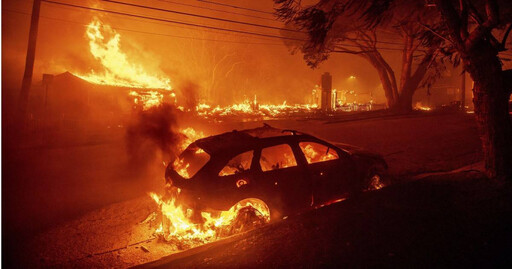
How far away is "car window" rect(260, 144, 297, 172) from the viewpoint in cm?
501

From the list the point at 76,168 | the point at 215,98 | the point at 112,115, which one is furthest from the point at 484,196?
the point at 215,98

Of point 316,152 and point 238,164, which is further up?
point 316,152

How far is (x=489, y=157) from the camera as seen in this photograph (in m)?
6.30

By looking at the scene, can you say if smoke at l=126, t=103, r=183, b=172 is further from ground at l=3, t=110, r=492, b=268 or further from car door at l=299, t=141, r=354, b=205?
car door at l=299, t=141, r=354, b=205

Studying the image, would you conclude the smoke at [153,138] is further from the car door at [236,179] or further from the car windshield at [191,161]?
the car door at [236,179]

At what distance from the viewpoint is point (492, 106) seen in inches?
237

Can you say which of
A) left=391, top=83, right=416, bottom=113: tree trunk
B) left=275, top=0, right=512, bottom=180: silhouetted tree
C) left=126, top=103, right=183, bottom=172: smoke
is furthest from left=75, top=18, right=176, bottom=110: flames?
left=275, top=0, right=512, bottom=180: silhouetted tree

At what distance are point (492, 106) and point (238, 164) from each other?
16.7ft

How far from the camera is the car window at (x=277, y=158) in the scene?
5008 mm

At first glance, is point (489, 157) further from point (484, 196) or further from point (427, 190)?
point (427, 190)

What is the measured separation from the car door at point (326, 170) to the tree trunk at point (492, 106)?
9.68ft

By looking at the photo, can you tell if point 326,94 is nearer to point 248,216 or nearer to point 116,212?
point 116,212

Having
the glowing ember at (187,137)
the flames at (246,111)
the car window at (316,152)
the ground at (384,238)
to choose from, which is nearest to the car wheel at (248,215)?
the ground at (384,238)

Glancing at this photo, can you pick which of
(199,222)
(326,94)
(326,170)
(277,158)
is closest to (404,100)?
(326,94)
